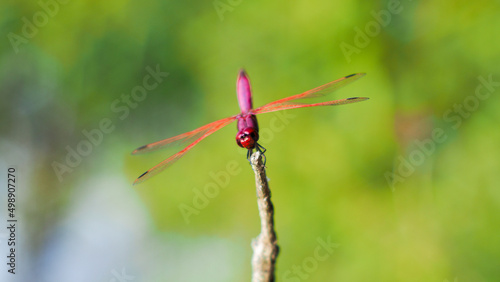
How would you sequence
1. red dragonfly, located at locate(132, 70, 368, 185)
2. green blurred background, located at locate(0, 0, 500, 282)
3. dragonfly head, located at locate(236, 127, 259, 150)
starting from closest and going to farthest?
dragonfly head, located at locate(236, 127, 259, 150) < red dragonfly, located at locate(132, 70, 368, 185) < green blurred background, located at locate(0, 0, 500, 282)

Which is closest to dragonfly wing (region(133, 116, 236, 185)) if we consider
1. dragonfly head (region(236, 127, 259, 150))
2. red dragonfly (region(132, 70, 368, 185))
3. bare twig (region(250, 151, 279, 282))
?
red dragonfly (region(132, 70, 368, 185))

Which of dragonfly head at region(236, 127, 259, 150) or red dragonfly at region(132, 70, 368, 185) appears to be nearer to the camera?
dragonfly head at region(236, 127, 259, 150)

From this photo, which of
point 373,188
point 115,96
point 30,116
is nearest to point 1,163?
point 30,116

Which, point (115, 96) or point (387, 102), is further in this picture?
point (115, 96)

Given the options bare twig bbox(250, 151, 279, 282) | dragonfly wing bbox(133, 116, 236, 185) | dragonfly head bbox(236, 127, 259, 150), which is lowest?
bare twig bbox(250, 151, 279, 282)

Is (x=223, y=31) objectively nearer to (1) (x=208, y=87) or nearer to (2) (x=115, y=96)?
(1) (x=208, y=87)

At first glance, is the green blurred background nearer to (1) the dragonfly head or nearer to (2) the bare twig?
(1) the dragonfly head

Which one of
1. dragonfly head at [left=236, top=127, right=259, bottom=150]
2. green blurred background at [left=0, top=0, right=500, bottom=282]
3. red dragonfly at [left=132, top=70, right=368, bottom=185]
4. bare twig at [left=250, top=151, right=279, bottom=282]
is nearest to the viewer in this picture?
bare twig at [left=250, top=151, right=279, bottom=282]
